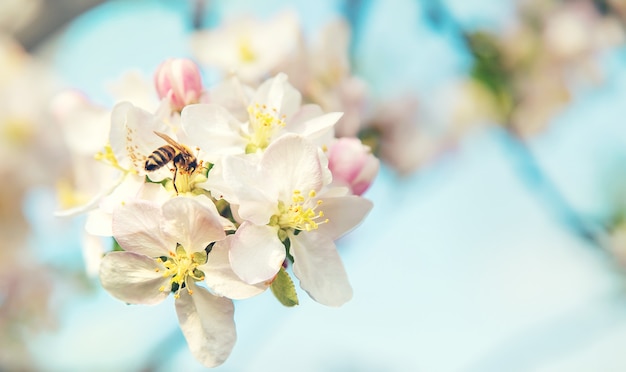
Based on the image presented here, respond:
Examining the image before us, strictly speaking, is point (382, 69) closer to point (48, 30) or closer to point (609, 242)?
point (609, 242)

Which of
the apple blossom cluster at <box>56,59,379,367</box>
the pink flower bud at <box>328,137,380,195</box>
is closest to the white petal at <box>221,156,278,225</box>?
the apple blossom cluster at <box>56,59,379,367</box>

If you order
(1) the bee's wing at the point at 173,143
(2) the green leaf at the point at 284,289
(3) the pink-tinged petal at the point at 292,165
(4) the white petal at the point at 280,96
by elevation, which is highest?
(4) the white petal at the point at 280,96

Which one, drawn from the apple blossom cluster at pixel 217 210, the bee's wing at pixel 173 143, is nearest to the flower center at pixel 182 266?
the apple blossom cluster at pixel 217 210

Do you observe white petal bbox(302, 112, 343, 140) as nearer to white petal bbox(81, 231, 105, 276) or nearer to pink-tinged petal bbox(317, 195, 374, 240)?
pink-tinged petal bbox(317, 195, 374, 240)

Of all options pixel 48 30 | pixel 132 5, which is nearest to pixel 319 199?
pixel 48 30

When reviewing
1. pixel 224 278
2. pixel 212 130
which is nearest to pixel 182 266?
pixel 224 278

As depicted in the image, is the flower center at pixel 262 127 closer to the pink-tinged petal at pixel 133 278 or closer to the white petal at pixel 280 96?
the white petal at pixel 280 96
